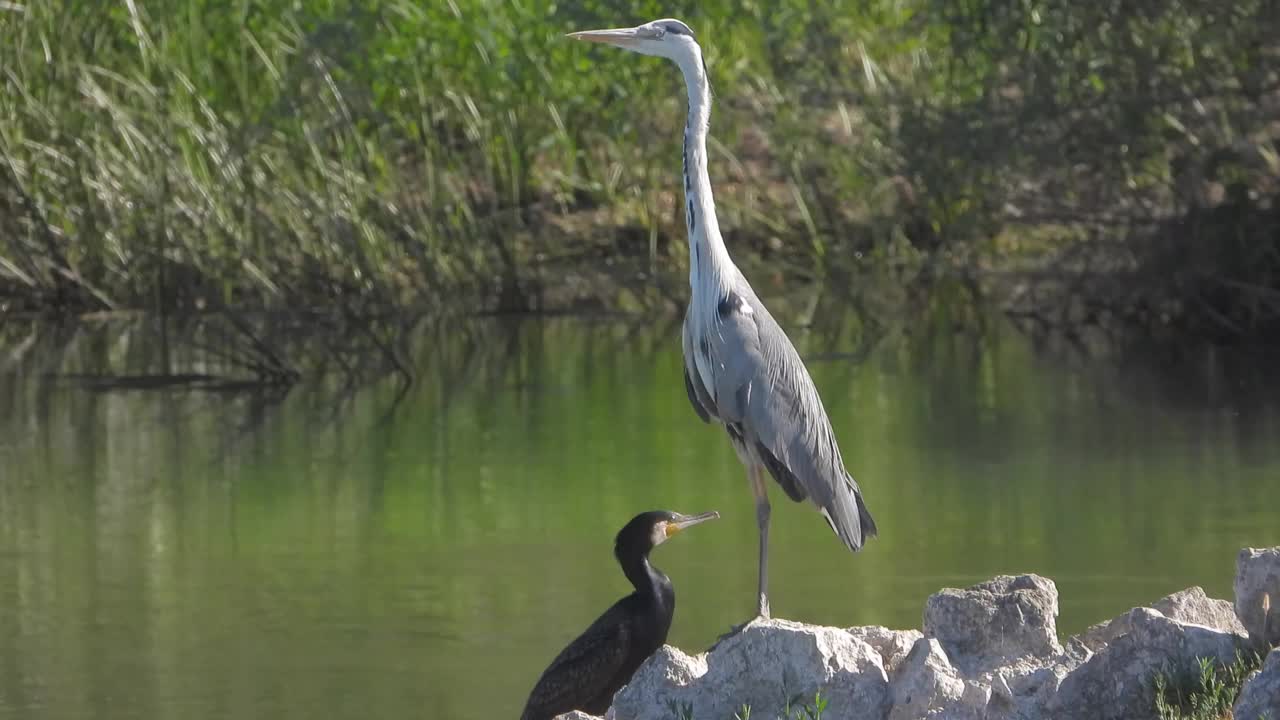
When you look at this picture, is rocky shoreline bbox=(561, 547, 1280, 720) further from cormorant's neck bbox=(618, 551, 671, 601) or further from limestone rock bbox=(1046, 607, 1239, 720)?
cormorant's neck bbox=(618, 551, 671, 601)

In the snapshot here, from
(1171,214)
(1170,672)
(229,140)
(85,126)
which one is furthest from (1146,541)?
(85,126)

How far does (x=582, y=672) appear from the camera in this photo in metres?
6.04

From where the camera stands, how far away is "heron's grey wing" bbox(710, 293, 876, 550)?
22.2ft

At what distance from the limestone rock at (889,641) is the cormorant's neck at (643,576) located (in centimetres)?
73

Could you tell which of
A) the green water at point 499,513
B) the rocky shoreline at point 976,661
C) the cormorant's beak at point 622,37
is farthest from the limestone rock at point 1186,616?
the cormorant's beak at point 622,37

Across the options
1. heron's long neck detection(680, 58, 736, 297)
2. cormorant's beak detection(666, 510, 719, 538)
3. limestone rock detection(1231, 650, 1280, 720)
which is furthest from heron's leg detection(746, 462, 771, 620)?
limestone rock detection(1231, 650, 1280, 720)

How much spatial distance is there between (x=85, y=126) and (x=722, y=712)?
37.7 ft

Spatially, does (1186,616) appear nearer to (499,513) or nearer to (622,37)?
(622,37)

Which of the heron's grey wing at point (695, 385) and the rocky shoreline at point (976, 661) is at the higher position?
the heron's grey wing at point (695, 385)

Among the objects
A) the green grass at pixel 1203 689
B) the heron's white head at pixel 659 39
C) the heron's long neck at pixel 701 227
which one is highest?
the heron's white head at pixel 659 39

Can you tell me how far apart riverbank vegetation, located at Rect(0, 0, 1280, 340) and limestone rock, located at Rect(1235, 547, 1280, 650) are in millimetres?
8596

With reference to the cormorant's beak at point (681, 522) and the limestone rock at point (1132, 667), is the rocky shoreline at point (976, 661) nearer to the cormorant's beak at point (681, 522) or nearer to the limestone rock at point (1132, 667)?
the limestone rock at point (1132, 667)

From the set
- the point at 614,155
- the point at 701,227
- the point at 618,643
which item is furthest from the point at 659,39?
the point at 614,155

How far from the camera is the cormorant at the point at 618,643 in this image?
238 inches
